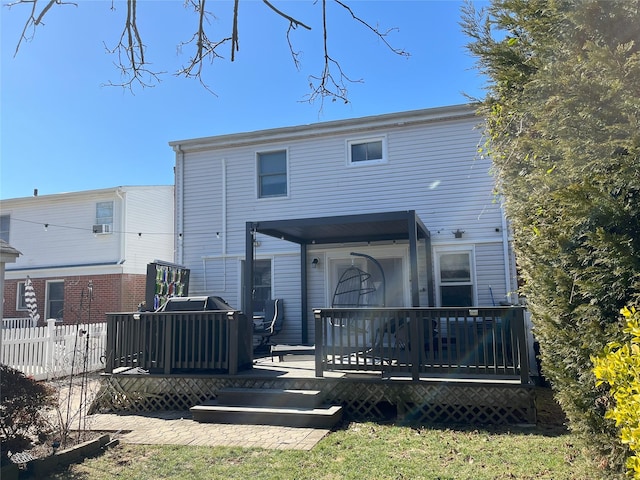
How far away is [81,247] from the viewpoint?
15844 mm

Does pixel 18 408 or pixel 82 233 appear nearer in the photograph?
pixel 18 408

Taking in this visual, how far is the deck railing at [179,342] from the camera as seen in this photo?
21.7ft

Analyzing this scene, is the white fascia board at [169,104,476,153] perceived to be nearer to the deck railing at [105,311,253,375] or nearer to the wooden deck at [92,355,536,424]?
the deck railing at [105,311,253,375]

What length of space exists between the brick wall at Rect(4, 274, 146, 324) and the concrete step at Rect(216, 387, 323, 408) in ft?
32.1

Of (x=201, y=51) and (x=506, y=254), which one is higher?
(x=201, y=51)

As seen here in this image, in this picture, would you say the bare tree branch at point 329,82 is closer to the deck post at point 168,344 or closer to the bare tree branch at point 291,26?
the bare tree branch at point 291,26

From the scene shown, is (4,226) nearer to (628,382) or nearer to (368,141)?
(368,141)

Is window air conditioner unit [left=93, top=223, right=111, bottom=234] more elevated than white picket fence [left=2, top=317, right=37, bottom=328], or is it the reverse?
window air conditioner unit [left=93, top=223, right=111, bottom=234]

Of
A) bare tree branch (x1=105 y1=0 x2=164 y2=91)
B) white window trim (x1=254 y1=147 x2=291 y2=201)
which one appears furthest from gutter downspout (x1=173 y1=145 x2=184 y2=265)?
bare tree branch (x1=105 y1=0 x2=164 y2=91)

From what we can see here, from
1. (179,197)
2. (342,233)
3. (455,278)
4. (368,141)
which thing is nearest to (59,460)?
(342,233)

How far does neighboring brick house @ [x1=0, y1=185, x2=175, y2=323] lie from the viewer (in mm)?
14922

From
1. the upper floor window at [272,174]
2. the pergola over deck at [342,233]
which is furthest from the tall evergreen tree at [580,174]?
the upper floor window at [272,174]

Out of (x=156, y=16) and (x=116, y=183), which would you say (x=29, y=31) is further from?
(x=116, y=183)

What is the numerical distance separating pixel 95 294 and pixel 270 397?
36.8ft
